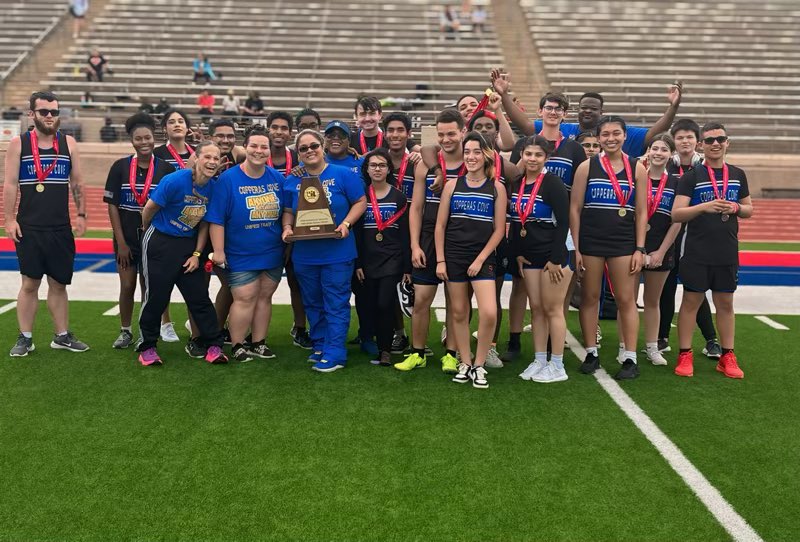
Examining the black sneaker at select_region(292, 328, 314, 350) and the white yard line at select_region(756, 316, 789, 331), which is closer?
the black sneaker at select_region(292, 328, 314, 350)

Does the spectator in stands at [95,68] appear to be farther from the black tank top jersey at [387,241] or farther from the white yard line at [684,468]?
the white yard line at [684,468]

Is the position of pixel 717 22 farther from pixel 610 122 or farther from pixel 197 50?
pixel 610 122

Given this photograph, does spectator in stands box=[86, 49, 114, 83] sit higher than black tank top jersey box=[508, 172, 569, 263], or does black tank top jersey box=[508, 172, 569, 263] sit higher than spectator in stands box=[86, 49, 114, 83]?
spectator in stands box=[86, 49, 114, 83]

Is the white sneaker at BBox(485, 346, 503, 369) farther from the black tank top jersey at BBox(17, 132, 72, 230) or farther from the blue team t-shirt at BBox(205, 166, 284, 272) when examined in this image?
the black tank top jersey at BBox(17, 132, 72, 230)

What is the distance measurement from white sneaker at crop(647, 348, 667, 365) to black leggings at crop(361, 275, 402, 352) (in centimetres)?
203

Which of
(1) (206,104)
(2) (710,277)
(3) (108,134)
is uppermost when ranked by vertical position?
(1) (206,104)

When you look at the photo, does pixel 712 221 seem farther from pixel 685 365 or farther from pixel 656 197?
pixel 685 365

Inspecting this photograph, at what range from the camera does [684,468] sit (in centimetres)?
354

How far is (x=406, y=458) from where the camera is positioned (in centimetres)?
358

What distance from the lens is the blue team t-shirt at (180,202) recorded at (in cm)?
476

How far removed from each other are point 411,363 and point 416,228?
3.27 feet

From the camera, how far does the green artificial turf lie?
9.73 feet

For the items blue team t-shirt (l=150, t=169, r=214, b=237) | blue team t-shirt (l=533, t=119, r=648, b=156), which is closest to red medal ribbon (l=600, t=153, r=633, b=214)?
blue team t-shirt (l=533, t=119, r=648, b=156)

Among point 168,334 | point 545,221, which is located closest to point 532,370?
point 545,221
